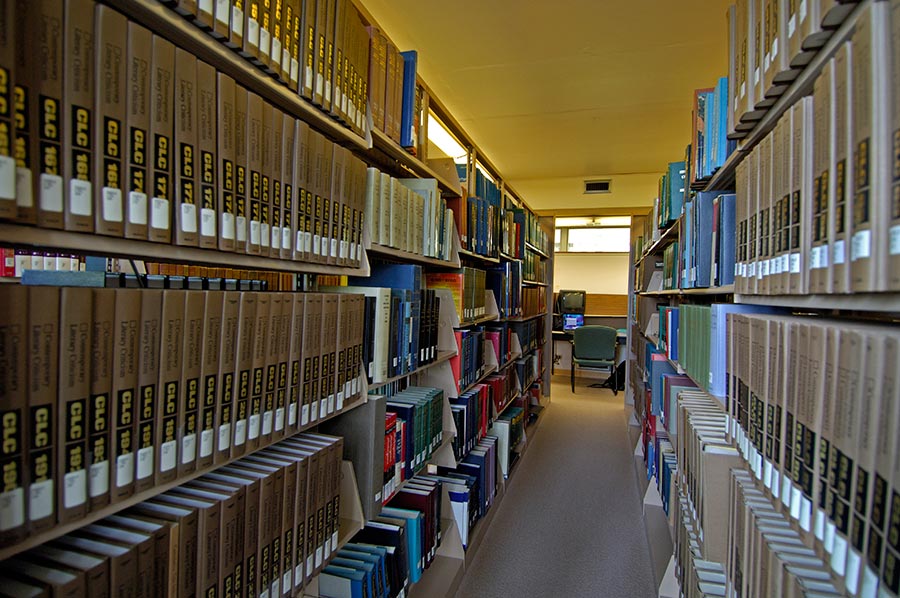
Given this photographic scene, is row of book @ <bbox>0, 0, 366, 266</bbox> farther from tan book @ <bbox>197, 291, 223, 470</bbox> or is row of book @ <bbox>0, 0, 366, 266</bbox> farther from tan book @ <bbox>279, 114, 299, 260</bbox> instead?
tan book @ <bbox>197, 291, 223, 470</bbox>

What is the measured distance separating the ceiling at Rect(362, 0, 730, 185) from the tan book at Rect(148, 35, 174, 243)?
2.09 m

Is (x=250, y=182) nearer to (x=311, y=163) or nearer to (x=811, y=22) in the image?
(x=311, y=163)

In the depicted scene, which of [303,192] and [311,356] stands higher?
[303,192]

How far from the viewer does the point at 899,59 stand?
537 millimetres

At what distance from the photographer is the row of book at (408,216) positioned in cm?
154

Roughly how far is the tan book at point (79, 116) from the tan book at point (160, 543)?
20.7 inches

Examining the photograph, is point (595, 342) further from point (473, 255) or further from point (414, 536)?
point (414, 536)

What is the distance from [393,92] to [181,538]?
1504 mm

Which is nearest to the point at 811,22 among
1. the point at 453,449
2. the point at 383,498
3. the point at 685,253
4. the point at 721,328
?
the point at 721,328

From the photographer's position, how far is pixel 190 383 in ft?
2.82

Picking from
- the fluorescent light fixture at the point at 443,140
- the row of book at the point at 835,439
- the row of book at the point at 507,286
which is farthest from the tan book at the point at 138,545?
the fluorescent light fixture at the point at 443,140

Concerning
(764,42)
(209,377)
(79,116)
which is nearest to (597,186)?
(764,42)

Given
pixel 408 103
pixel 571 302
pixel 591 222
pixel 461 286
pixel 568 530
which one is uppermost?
pixel 591 222

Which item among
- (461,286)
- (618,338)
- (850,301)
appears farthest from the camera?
(618,338)
